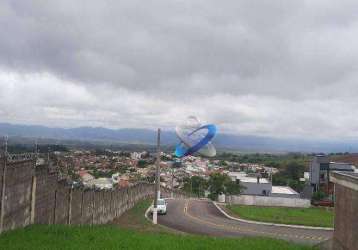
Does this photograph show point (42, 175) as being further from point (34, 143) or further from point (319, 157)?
point (319, 157)

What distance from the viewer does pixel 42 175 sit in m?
18.2

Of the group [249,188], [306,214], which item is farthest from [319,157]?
[306,214]

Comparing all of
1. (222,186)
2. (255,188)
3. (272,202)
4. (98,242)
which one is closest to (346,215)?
(98,242)

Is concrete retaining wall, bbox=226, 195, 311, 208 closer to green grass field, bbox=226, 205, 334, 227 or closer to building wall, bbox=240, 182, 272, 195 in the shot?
green grass field, bbox=226, 205, 334, 227

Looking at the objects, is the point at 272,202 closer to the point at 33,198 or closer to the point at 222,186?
the point at 222,186

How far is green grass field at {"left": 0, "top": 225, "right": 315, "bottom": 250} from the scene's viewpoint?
14023mm

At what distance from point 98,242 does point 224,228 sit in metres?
19.3

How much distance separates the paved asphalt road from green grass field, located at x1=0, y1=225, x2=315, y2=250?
10.0 meters

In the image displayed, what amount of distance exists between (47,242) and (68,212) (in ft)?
27.6

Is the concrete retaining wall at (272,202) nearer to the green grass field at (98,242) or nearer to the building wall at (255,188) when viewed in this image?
the building wall at (255,188)

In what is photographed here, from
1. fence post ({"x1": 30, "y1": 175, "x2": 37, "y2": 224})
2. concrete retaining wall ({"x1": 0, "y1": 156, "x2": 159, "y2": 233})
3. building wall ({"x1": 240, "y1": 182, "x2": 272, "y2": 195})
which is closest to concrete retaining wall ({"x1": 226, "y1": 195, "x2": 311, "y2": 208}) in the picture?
building wall ({"x1": 240, "y1": 182, "x2": 272, "y2": 195})

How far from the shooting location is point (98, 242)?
52.1ft

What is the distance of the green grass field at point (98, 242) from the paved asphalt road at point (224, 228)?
10.0 metres

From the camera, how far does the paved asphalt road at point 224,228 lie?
30609mm
